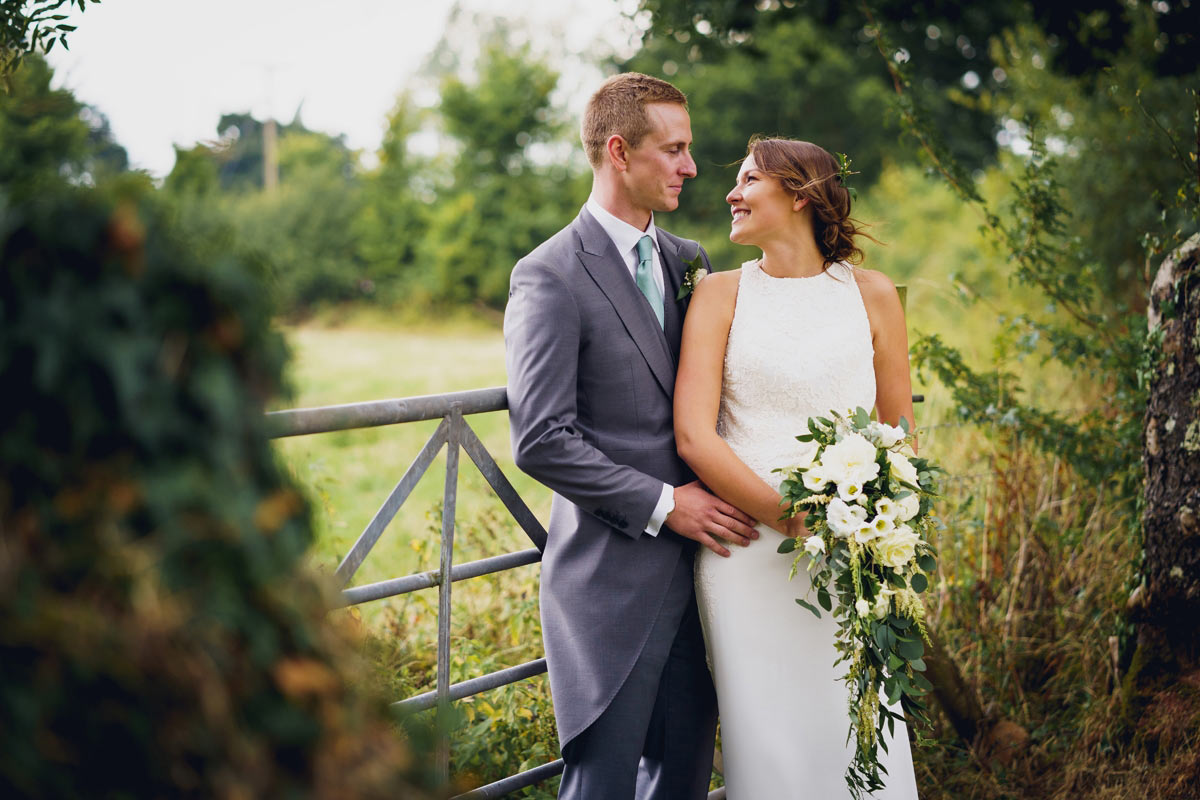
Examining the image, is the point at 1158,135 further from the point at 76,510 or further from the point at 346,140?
the point at 346,140

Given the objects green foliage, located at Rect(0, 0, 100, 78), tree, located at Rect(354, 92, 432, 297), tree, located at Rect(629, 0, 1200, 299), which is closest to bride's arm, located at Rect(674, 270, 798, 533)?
green foliage, located at Rect(0, 0, 100, 78)

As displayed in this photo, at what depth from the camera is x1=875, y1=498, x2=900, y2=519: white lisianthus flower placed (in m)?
2.24

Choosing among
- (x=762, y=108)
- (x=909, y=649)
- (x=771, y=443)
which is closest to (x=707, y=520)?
(x=771, y=443)

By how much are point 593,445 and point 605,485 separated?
0.50 ft

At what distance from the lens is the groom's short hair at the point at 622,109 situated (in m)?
2.65

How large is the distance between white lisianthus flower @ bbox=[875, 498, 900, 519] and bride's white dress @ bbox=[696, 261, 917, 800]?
294 mm

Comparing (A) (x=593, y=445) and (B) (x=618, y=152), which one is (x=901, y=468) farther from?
(B) (x=618, y=152)

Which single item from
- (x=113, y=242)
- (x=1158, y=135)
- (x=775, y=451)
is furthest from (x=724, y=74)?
(x=113, y=242)

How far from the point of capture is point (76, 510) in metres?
0.81

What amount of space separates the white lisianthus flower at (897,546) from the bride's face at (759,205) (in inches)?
31.7

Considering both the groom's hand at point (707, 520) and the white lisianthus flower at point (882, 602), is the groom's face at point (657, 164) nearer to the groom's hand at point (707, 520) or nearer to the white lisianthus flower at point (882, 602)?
the groom's hand at point (707, 520)

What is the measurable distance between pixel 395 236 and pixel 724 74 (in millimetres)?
9525

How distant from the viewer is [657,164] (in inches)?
104

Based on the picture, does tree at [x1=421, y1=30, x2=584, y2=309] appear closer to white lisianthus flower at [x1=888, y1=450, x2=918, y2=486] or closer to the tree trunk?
the tree trunk
